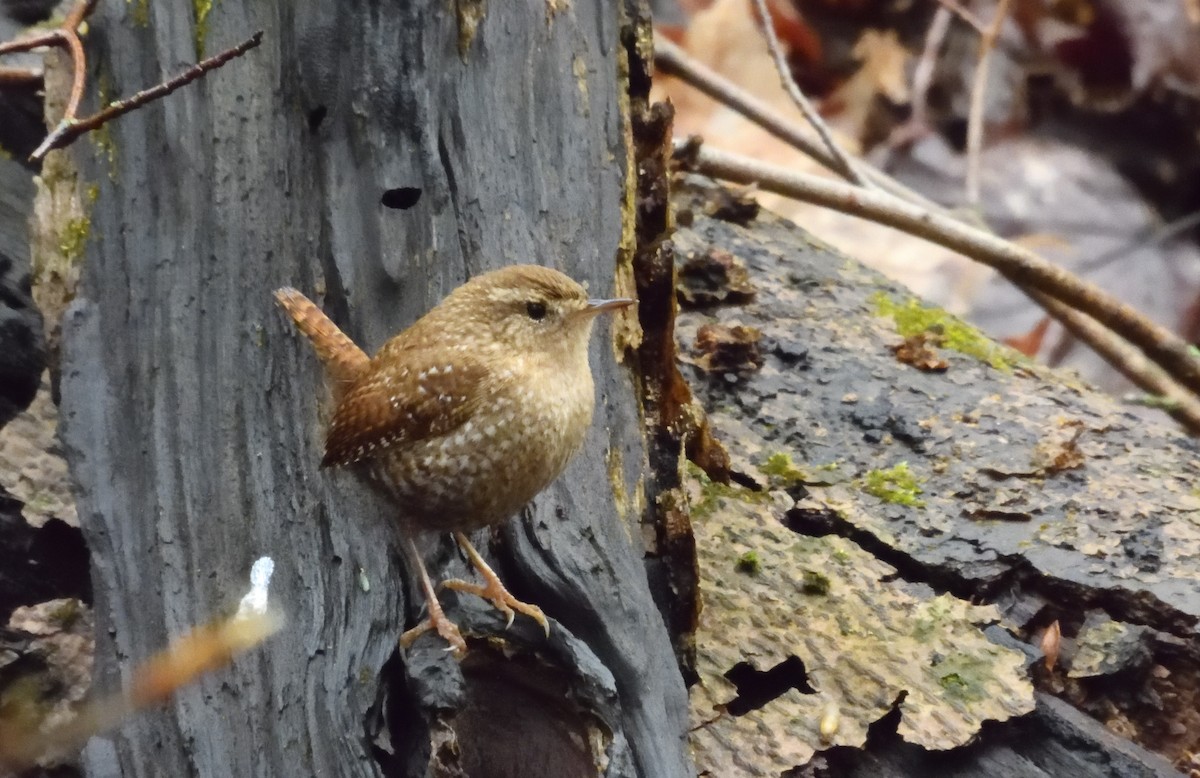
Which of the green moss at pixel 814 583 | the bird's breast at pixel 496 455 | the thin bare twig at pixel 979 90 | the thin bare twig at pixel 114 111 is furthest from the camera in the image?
the thin bare twig at pixel 979 90

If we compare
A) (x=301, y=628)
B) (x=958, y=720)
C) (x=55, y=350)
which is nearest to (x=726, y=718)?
(x=958, y=720)

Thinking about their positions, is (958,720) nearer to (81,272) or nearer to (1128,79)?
(81,272)

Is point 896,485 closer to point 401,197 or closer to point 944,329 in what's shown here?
point 944,329

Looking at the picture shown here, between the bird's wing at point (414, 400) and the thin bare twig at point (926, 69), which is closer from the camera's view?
the bird's wing at point (414, 400)

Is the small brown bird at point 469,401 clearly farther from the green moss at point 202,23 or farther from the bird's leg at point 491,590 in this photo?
the green moss at point 202,23

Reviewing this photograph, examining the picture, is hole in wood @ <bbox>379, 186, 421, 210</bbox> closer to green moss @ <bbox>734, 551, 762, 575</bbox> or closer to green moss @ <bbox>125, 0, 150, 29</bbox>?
green moss @ <bbox>125, 0, 150, 29</bbox>

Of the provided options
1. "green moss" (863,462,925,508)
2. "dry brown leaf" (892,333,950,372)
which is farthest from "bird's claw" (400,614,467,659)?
"dry brown leaf" (892,333,950,372)

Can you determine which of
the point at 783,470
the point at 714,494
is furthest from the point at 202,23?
the point at 783,470

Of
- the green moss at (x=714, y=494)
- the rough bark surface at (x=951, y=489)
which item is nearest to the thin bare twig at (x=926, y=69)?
the rough bark surface at (x=951, y=489)
